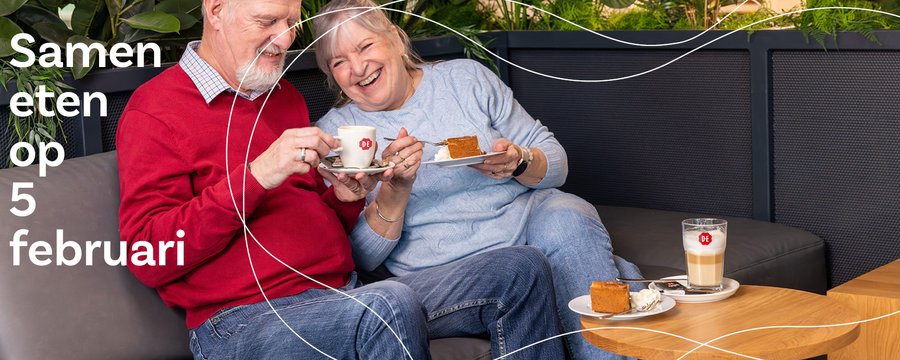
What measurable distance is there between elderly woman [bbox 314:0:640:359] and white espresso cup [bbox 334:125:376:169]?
21cm

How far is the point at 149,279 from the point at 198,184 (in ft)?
0.61

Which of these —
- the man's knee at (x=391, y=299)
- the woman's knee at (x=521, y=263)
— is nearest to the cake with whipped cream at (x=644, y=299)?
the woman's knee at (x=521, y=263)

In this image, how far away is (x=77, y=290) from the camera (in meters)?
1.97

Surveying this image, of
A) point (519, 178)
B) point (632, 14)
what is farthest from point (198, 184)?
point (632, 14)

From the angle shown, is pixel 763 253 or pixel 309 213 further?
pixel 763 253

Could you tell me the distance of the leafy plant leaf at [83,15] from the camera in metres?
2.27

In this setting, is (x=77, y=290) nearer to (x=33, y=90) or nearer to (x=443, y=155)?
(x=33, y=90)

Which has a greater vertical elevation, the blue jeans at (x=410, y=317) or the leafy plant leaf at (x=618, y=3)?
the leafy plant leaf at (x=618, y=3)

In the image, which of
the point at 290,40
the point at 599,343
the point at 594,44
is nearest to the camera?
the point at 599,343

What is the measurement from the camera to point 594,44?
3.21m

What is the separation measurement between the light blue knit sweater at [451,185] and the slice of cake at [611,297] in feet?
1.73

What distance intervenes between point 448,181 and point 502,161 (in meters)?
0.16

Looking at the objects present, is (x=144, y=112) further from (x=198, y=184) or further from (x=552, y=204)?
(x=552, y=204)

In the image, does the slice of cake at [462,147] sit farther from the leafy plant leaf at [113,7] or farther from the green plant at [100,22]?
the leafy plant leaf at [113,7]
